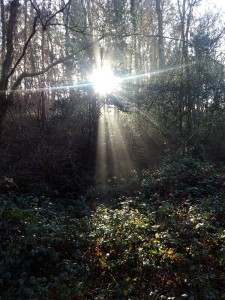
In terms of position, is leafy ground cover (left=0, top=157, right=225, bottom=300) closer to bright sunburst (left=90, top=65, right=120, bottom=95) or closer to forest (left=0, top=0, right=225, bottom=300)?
forest (left=0, top=0, right=225, bottom=300)

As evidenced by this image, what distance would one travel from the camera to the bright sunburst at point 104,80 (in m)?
15.1

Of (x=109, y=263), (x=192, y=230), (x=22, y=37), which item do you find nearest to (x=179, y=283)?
(x=109, y=263)

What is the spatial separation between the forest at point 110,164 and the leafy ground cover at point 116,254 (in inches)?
0.9

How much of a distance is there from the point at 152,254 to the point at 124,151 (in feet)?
34.1

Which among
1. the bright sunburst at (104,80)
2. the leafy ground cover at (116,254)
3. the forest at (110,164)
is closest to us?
the leafy ground cover at (116,254)

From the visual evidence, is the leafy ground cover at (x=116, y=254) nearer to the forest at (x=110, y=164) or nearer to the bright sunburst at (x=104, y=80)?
the forest at (x=110, y=164)

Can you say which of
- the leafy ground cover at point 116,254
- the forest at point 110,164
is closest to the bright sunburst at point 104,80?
the forest at point 110,164

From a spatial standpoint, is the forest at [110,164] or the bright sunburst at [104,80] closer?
the forest at [110,164]

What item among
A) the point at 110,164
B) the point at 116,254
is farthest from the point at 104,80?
the point at 116,254

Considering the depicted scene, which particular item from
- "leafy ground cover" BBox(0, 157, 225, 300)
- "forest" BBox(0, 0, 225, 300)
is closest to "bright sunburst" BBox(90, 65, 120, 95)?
"forest" BBox(0, 0, 225, 300)

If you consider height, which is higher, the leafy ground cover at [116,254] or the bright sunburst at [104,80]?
the bright sunburst at [104,80]

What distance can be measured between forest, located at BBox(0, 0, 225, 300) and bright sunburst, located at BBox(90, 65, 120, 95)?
0.19ft

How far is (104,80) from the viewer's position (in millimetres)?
15344

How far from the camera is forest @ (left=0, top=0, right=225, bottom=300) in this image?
215 inches
